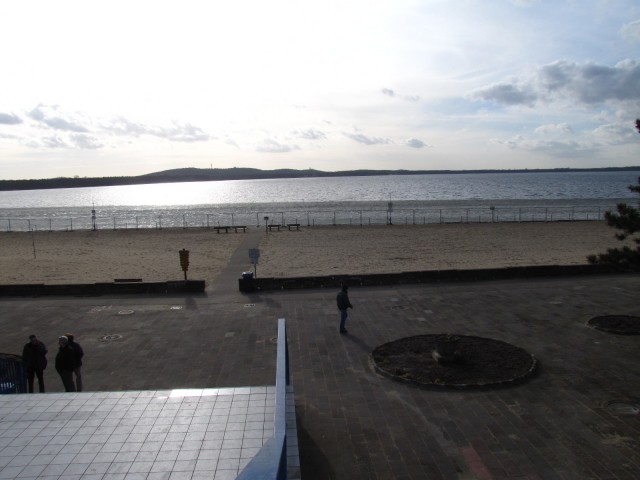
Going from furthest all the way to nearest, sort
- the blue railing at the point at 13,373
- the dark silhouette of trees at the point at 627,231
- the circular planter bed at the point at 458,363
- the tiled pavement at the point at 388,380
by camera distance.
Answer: the dark silhouette of trees at the point at 627,231 < the circular planter bed at the point at 458,363 < the blue railing at the point at 13,373 < the tiled pavement at the point at 388,380

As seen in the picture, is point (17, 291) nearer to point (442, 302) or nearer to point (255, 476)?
point (442, 302)

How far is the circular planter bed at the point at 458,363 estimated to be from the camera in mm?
9047

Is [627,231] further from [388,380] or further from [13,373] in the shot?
[13,373]

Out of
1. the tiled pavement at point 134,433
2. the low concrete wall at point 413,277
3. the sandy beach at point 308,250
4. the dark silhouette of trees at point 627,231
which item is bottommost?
the sandy beach at point 308,250

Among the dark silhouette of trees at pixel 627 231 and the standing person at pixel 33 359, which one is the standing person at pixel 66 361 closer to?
the standing person at pixel 33 359

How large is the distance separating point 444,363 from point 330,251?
64.9 feet

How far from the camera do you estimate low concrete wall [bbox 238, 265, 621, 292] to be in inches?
669

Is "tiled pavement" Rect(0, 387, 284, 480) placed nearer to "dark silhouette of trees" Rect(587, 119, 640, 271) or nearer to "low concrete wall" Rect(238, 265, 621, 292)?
"dark silhouette of trees" Rect(587, 119, 640, 271)

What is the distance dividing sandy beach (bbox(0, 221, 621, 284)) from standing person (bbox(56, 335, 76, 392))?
11668mm

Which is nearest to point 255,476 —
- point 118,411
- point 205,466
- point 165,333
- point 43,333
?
point 205,466

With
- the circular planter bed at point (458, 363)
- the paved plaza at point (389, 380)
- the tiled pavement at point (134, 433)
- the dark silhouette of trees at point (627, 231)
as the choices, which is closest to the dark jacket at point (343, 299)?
the paved plaza at point (389, 380)

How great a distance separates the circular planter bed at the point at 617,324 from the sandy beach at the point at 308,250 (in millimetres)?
10326

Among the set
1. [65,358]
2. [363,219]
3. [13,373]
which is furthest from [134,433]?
[363,219]

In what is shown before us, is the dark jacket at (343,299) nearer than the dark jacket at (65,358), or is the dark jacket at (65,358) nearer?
the dark jacket at (65,358)
